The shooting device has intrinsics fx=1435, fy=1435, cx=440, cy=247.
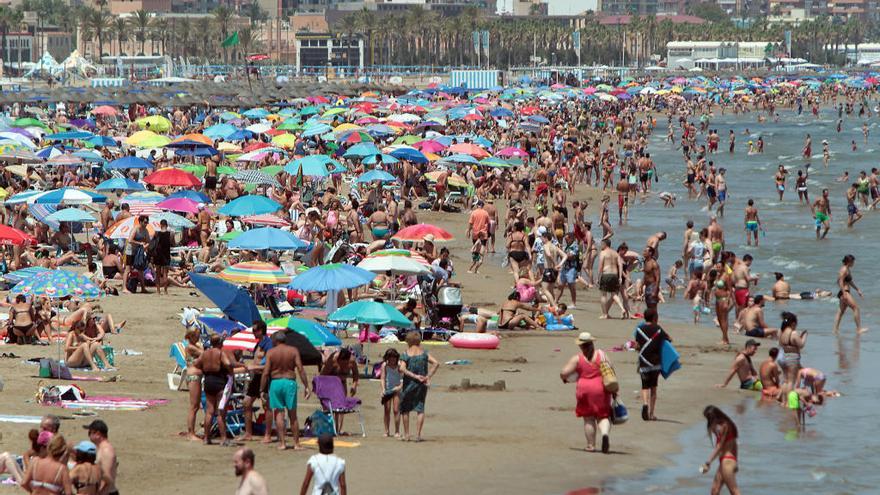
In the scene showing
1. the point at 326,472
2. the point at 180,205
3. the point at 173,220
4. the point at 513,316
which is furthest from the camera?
the point at 180,205

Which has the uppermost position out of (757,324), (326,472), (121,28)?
(121,28)

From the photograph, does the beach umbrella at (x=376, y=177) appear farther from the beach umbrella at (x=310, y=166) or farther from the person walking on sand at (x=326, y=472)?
the person walking on sand at (x=326, y=472)

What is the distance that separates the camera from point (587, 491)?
1067 cm

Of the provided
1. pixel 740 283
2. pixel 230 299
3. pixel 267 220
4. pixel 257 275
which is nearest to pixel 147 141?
pixel 267 220

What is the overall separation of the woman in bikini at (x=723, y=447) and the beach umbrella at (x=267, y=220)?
1244 cm

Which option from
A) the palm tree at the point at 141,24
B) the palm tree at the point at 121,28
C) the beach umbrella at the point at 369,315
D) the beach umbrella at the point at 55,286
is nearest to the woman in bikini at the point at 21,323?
the beach umbrella at the point at 55,286

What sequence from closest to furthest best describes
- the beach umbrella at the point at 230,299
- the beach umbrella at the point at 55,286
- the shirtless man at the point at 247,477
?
the shirtless man at the point at 247,477 → the beach umbrella at the point at 55,286 → the beach umbrella at the point at 230,299

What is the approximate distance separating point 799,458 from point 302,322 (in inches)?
176

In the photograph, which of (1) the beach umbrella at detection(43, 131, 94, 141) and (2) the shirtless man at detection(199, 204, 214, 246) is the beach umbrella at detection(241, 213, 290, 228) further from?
(1) the beach umbrella at detection(43, 131, 94, 141)

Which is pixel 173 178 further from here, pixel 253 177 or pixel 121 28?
pixel 121 28

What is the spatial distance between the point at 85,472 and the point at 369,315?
5.10 m

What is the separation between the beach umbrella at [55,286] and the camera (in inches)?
527

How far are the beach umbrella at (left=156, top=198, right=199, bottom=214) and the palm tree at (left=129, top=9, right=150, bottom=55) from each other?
11878 centimetres

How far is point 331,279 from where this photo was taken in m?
14.7
